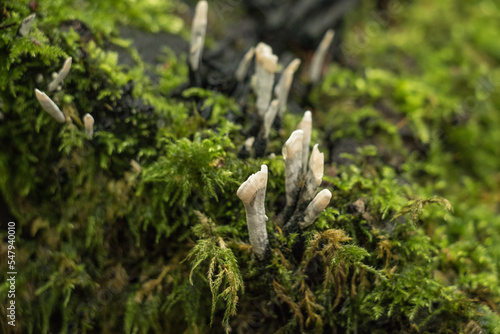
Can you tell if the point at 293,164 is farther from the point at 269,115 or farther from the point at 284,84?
the point at 284,84

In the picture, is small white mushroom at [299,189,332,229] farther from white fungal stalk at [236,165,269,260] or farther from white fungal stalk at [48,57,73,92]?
white fungal stalk at [48,57,73,92]

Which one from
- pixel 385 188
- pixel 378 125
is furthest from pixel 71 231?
pixel 378 125

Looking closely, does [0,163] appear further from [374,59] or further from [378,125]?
[374,59]

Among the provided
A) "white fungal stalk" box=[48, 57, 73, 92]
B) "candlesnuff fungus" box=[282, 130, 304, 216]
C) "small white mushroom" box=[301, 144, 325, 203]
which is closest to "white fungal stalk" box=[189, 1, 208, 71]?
"white fungal stalk" box=[48, 57, 73, 92]

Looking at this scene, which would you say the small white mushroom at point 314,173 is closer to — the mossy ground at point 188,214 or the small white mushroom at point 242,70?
the mossy ground at point 188,214

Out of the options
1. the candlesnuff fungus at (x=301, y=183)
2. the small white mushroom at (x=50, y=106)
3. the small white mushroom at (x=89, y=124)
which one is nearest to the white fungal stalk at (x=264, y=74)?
the candlesnuff fungus at (x=301, y=183)

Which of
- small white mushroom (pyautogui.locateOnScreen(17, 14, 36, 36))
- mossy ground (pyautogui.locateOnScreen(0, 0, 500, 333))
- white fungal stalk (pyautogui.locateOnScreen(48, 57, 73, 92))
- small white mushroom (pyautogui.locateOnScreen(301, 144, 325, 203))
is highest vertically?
small white mushroom (pyautogui.locateOnScreen(17, 14, 36, 36))
